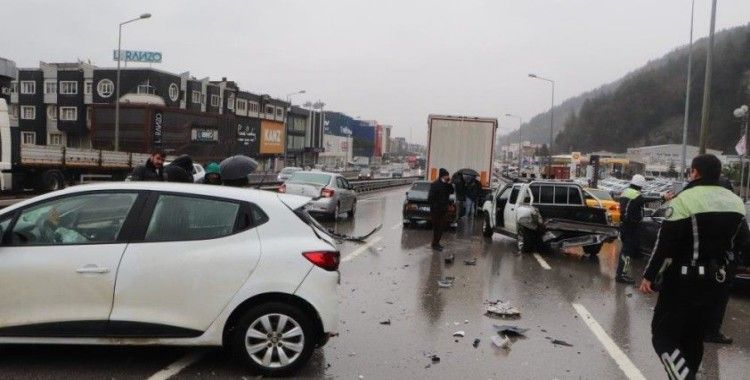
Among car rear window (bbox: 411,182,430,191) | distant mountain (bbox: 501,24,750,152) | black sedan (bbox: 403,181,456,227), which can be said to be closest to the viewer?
black sedan (bbox: 403,181,456,227)

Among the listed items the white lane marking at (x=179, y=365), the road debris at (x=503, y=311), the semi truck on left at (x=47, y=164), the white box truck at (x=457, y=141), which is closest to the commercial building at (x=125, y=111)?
the semi truck on left at (x=47, y=164)

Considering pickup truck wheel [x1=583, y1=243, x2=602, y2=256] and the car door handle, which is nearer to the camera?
the car door handle

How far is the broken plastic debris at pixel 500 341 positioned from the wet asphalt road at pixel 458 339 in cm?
7

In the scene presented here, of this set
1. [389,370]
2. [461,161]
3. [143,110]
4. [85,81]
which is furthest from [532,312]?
[85,81]

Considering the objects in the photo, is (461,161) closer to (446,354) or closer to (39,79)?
(446,354)

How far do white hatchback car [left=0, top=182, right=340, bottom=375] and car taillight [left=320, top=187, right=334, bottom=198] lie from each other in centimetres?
1339

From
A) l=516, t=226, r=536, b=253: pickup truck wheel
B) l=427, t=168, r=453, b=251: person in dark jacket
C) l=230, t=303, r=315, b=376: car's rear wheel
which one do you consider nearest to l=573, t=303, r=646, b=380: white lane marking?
l=230, t=303, r=315, b=376: car's rear wheel

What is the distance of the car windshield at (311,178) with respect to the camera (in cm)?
1924

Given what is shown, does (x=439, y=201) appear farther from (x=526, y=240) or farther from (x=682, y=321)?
(x=682, y=321)

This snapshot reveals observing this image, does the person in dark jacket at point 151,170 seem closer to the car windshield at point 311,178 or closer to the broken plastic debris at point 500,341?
the broken plastic debris at point 500,341

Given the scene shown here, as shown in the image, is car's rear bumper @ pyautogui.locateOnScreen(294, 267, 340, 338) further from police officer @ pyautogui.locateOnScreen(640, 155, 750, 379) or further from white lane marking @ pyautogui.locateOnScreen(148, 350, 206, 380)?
police officer @ pyautogui.locateOnScreen(640, 155, 750, 379)

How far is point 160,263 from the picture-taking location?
487 cm

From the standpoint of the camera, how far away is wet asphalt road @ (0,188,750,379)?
5207 millimetres

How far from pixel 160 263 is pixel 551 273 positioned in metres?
7.92
